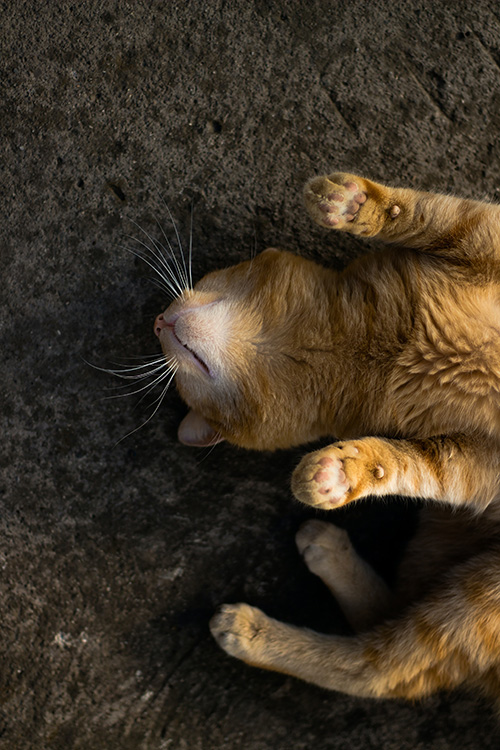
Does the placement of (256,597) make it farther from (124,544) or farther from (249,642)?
(124,544)

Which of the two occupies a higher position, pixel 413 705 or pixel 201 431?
pixel 201 431

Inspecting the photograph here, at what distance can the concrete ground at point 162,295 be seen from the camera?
2791 mm

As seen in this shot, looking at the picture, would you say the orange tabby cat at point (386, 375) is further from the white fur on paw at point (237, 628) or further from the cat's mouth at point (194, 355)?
the white fur on paw at point (237, 628)

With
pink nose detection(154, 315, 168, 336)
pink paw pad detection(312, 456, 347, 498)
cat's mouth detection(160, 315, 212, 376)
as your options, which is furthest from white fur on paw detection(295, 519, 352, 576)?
pink nose detection(154, 315, 168, 336)

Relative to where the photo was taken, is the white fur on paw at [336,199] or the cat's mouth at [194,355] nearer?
the white fur on paw at [336,199]

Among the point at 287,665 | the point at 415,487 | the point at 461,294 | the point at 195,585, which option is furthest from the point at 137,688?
the point at 461,294

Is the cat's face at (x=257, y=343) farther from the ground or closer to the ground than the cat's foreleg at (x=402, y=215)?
closer to the ground

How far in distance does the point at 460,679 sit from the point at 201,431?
157 centimetres

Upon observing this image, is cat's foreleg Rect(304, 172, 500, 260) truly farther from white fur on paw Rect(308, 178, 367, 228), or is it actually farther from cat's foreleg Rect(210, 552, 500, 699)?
cat's foreleg Rect(210, 552, 500, 699)

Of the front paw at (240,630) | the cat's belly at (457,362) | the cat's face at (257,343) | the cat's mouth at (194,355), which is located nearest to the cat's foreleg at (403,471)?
the cat's belly at (457,362)

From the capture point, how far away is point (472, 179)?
2.96 metres

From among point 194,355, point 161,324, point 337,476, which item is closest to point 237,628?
point 337,476

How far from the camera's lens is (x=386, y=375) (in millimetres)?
2295

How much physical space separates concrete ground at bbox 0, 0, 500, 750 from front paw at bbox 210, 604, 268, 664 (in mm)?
136
